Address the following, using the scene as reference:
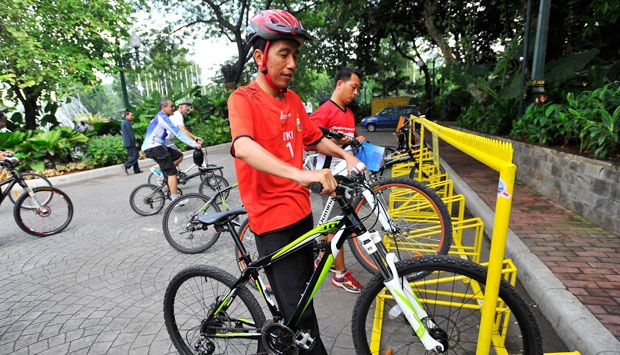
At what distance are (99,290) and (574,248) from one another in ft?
16.4

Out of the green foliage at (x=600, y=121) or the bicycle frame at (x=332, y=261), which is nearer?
the bicycle frame at (x=332, y=261)

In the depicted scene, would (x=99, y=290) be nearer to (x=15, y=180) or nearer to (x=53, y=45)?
(x=15, y=180)

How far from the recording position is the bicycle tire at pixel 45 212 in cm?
547

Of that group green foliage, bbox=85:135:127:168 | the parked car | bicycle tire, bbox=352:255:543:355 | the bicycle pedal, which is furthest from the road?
the parked car

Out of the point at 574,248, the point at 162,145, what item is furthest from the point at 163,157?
the point at 574,248

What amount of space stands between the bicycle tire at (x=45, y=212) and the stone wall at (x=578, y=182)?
7.55 meters

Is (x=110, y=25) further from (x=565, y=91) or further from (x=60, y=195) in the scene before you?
(x=565, y=91)

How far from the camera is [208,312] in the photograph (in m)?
2.29

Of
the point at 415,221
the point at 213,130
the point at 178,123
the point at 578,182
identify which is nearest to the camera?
the point at 415,221

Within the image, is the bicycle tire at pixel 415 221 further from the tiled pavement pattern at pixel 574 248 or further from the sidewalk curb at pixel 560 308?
the tiled pavement pattern at pixel 574 248

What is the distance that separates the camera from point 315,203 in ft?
20.7

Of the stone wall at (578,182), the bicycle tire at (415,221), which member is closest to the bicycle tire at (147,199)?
the bicycle tire at (415,221)

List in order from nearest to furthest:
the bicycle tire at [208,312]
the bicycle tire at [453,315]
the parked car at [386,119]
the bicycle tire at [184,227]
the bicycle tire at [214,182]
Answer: the bicycle tire at [453,315]
the bicycle tire at [208,312]
the bicycle tire at [184,227]
the bicycle tire at [214,182]
the parked car at [386,119]

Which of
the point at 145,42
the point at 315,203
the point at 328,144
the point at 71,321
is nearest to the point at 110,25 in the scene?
the point at 145,42
